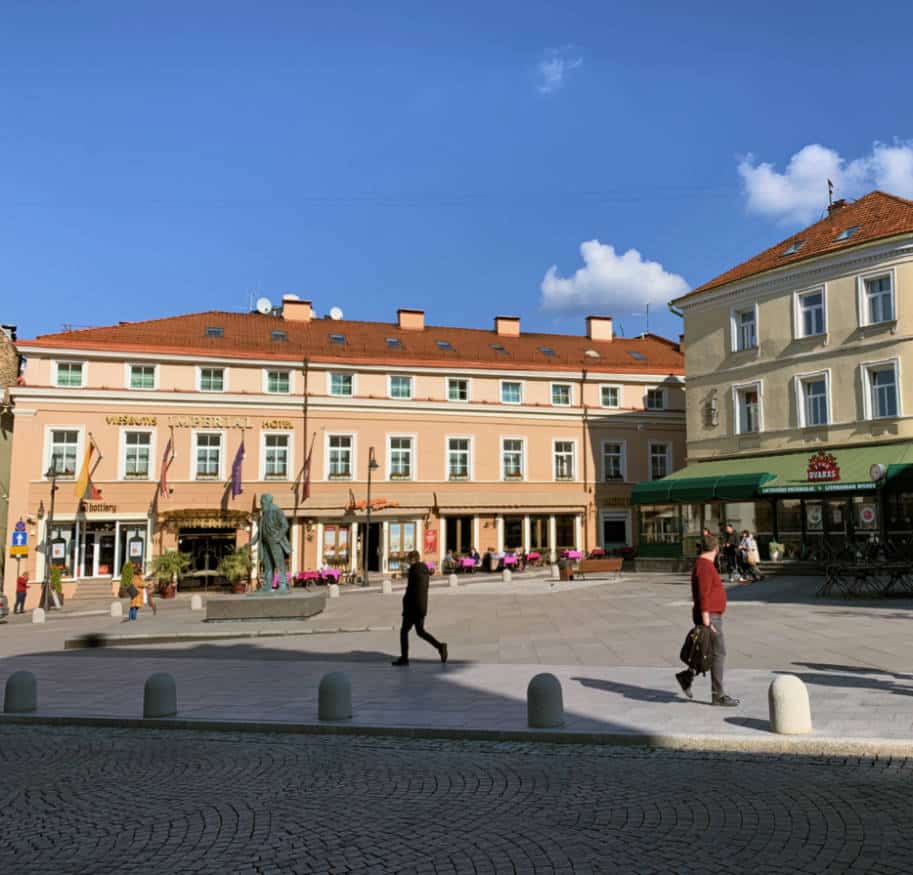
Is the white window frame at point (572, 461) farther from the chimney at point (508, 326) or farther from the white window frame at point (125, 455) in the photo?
the white window frame at point (125, 455)

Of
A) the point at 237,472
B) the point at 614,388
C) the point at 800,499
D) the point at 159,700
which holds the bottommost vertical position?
the point at 159,700

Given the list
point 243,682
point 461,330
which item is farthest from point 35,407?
point 243,682

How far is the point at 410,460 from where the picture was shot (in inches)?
1559

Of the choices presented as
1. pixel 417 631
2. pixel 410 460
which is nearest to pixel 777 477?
pixel 410 460

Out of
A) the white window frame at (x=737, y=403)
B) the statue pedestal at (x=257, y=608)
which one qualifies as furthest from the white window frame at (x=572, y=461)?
the statue pedestal at (x=257, y=608)

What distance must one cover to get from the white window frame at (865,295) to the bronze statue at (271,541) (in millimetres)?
21453

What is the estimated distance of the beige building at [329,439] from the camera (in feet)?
115

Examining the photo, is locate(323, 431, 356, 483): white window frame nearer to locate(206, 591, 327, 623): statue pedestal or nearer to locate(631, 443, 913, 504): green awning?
locate(631, 443, 913, 504): green awning

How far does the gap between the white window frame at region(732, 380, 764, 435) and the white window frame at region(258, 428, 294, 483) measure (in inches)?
749

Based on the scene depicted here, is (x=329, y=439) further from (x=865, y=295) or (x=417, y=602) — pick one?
(x=417, y=602)

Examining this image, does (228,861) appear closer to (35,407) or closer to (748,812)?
(748,812)

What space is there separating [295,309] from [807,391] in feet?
86.1

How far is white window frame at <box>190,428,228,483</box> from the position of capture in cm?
3622

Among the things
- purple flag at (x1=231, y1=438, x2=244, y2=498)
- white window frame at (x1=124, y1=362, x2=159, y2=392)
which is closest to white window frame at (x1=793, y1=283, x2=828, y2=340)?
purple flag at (x1=231, y1=438, x2=244, y2=498)
